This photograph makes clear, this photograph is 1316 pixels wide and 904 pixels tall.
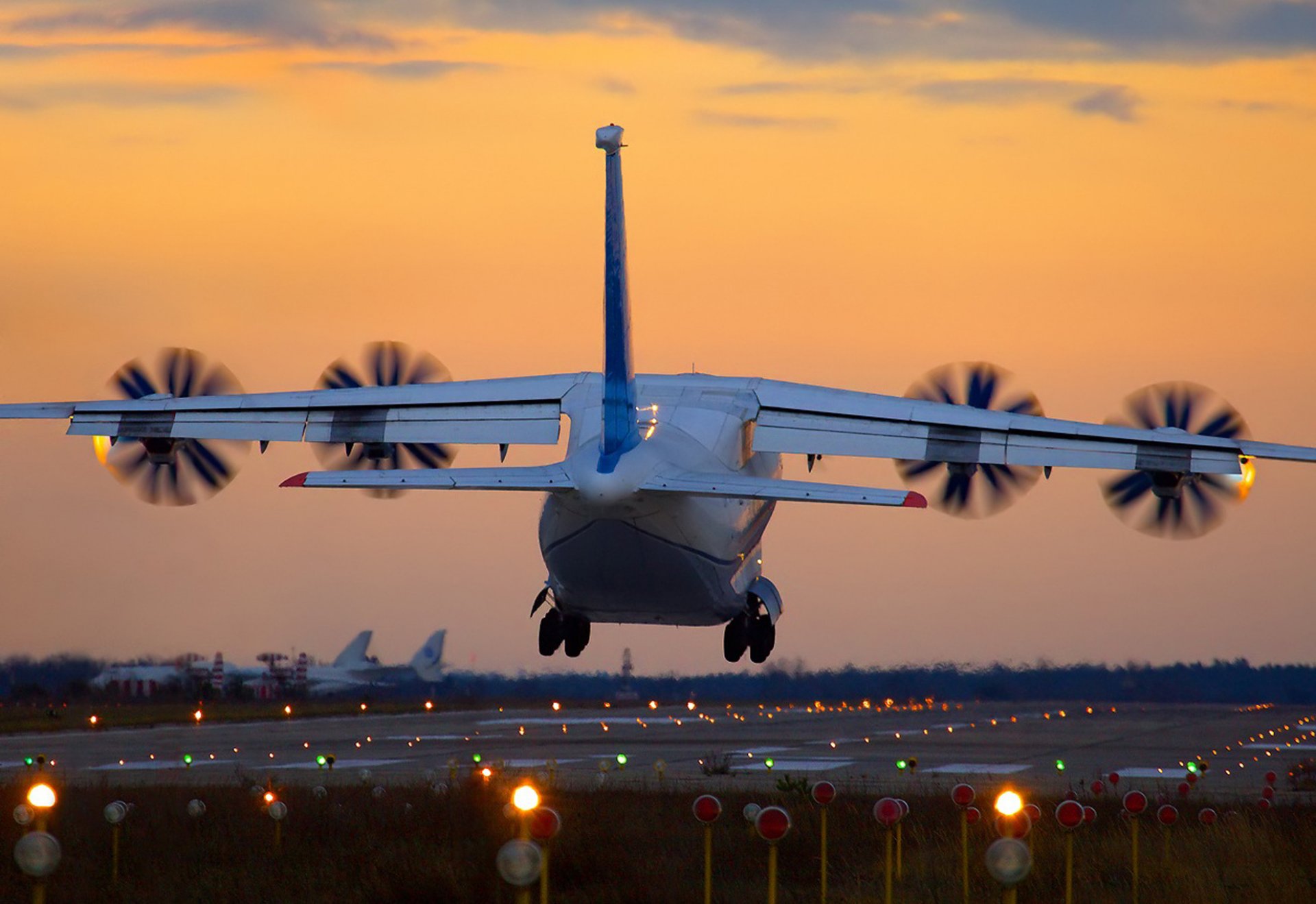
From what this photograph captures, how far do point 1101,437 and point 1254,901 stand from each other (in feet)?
37.4

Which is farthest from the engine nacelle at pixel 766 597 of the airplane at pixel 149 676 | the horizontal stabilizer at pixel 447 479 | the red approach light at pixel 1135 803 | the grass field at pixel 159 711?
the airplane at pixel 149 676

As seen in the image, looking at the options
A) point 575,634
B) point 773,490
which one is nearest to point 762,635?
point 575,634

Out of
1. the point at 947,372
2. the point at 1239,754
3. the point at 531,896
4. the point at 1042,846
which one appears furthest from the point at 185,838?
the point at 1239,754

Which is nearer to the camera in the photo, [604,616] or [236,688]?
[604,616]

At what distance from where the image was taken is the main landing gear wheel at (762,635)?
32.8 m

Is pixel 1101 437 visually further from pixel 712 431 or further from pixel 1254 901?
pixel 1254 901

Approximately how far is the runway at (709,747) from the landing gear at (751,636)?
242cm

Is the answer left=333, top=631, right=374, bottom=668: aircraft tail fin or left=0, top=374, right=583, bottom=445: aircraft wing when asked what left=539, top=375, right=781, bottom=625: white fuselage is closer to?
left=0, top=374, right=583, bottom=445: aircraft wing

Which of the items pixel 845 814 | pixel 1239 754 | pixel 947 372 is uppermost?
pixel 947 372

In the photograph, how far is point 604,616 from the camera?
29922mm

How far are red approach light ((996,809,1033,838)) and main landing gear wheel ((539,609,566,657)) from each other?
17.7m

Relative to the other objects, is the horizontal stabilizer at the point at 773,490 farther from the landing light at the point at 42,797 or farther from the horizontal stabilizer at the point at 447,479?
the landing light at the point at 42,797

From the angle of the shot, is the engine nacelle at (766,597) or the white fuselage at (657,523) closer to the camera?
the white fuselage at (657,523)

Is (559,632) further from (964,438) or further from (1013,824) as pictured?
(1013,824)
